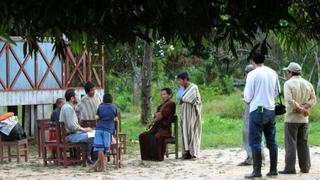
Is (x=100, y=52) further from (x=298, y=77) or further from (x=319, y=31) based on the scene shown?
(x=298, y=77)

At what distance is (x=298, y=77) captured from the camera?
10023 millimetres

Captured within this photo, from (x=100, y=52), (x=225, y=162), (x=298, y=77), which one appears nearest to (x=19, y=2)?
(x=100, y=52)

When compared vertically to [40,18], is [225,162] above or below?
below

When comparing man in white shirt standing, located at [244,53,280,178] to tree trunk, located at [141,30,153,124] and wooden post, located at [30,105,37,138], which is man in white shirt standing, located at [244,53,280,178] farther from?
tree trunk, located at [141,30,153,124]

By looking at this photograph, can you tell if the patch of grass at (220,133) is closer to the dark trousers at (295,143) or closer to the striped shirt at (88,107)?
the striped shirt at (88,107)

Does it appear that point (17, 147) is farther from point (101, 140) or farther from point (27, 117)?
point (27, 117)

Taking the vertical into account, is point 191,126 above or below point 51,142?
above

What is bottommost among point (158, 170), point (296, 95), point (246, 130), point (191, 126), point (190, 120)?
point (158, 170)

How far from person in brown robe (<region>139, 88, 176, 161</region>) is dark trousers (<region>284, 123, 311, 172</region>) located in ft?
10.1

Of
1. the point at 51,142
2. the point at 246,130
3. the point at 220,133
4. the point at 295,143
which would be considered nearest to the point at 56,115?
the point at 51,142

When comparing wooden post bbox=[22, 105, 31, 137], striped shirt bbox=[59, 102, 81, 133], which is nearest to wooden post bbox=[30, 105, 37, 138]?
wooden post bbox=[22, 105, 31, 137]

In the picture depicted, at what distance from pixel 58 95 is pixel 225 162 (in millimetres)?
6402

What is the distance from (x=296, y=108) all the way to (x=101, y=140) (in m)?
3.27

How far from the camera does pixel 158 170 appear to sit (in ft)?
38.2
